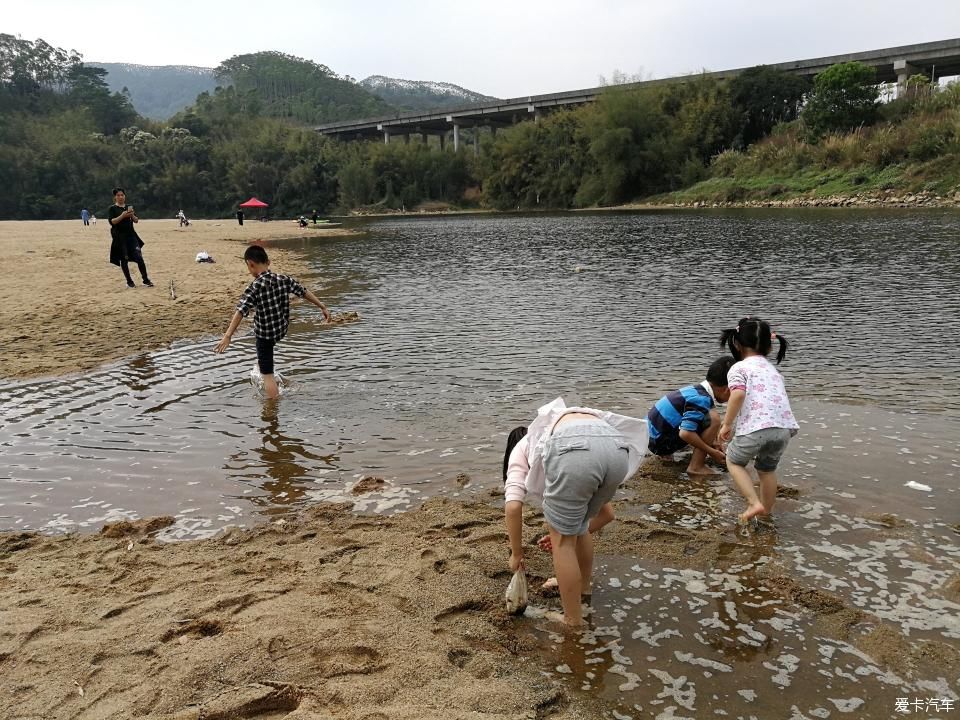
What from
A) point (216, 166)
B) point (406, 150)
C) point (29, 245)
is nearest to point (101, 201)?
point (216, 166)

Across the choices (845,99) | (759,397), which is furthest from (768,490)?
(845,99)

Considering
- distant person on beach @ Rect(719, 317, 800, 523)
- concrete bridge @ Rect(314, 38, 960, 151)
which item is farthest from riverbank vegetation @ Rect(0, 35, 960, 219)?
distant person on beach @ Rect(719, 317, 800, 523)

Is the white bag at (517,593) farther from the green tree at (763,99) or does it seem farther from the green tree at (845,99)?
the green tree at (763,99)

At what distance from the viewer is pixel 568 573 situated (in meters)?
3.38

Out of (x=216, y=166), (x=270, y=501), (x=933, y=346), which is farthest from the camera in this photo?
(x=216, y=166)

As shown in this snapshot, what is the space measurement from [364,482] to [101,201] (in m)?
102

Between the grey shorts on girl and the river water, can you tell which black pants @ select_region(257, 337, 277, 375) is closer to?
the river water

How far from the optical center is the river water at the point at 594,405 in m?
3.58

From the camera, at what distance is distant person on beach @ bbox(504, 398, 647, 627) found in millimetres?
3238

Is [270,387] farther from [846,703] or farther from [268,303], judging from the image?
[846,703]

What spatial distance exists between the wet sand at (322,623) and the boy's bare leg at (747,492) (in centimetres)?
21

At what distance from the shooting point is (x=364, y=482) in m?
5.38

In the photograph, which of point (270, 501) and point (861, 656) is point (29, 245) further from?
point (861, 656)

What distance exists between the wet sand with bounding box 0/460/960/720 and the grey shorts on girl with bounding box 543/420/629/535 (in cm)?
64
